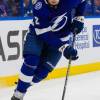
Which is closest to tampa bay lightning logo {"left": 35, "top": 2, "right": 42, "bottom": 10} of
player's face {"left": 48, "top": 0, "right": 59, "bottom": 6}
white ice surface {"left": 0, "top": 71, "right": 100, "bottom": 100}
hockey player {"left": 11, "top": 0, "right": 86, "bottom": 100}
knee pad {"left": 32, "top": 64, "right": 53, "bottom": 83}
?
hockey player {"left": 11, "top": 0, "right": 86, "bottom": 100}

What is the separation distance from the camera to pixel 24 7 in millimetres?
7266

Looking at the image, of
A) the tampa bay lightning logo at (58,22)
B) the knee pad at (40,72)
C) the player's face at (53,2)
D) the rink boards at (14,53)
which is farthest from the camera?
the rink boards at (14,53)

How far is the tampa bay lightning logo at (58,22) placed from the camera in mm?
4531

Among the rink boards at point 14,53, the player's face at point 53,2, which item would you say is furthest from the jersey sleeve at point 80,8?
the rink boards at point 14,53

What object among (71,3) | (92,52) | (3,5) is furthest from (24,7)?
(71,3)

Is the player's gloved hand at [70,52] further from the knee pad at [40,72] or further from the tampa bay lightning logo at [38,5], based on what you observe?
the tampa bay lightning logo at [38,5]

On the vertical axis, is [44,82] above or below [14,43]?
below

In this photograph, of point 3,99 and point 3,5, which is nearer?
point 3,99

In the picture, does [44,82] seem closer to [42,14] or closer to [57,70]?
[57,70]

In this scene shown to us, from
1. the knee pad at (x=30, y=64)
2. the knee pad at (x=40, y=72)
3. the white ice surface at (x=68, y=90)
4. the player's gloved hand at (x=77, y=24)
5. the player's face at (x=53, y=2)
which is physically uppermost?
the player's face at (x=53, y=2)

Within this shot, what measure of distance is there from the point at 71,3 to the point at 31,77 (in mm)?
812

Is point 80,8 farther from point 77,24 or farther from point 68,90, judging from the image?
point 68,90

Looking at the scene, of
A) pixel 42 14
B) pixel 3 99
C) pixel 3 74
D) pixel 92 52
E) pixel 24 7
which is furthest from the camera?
pixel 92 52

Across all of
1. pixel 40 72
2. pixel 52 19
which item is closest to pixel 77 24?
pixel 52 19
